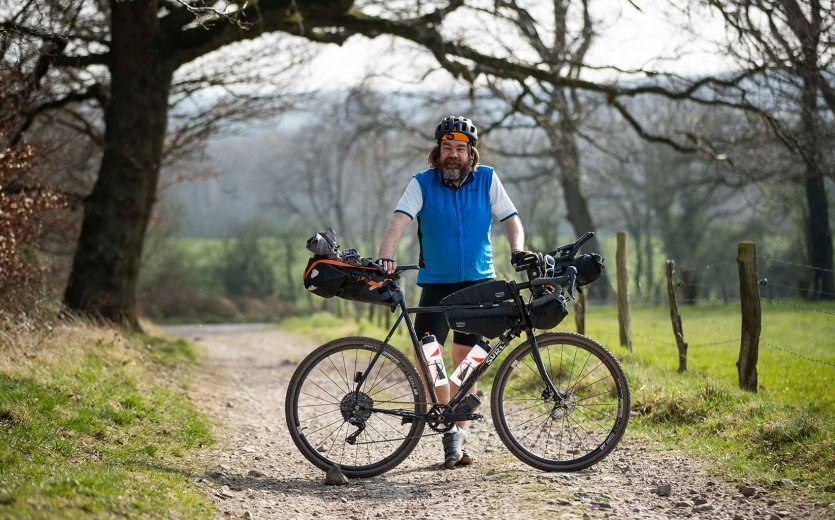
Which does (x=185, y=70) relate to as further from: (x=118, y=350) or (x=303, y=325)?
(x=303, y=325)

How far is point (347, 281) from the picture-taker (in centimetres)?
539

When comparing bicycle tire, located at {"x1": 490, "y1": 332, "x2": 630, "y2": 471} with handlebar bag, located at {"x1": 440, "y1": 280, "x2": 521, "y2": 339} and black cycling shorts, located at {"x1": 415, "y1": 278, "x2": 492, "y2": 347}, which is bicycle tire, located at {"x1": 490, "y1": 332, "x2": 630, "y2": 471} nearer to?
handlebar bag, located at {"x1": 440, "y1": 280, "x2": 521, "y2": 339}

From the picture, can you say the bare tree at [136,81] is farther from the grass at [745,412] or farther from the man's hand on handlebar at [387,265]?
the man's hand on handlebar at [387,265]

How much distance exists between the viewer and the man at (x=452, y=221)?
5.62m

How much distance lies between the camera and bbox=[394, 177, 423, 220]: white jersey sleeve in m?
5.60

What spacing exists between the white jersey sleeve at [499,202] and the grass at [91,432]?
2.54 metres

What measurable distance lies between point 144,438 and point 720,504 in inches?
153

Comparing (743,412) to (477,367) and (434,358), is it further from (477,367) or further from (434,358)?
(434,358)

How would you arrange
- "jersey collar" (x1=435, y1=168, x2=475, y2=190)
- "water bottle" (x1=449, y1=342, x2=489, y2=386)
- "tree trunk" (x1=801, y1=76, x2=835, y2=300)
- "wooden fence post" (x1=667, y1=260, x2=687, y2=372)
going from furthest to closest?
"tree trunk" (x1=801, y1=76, x2=835, y2=300)
"wooden fence post" (x1=667, y1=260, x2=687, y2=372)
"jersey collar" (x1=435, y1=168, x2=475, y2=190)
"water bottle" (x1=449, y1=342, x2=489, y2=386)

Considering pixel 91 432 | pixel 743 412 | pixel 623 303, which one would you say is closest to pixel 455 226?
pixel 743 412

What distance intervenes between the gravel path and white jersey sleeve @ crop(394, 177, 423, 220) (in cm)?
168

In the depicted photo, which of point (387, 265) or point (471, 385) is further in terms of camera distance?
point (471, 385)

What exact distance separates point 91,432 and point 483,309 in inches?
112

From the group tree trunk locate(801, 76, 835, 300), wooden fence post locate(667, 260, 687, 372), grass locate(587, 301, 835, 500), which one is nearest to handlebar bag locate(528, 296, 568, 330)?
grass locate(587, 301, 835, 500)
